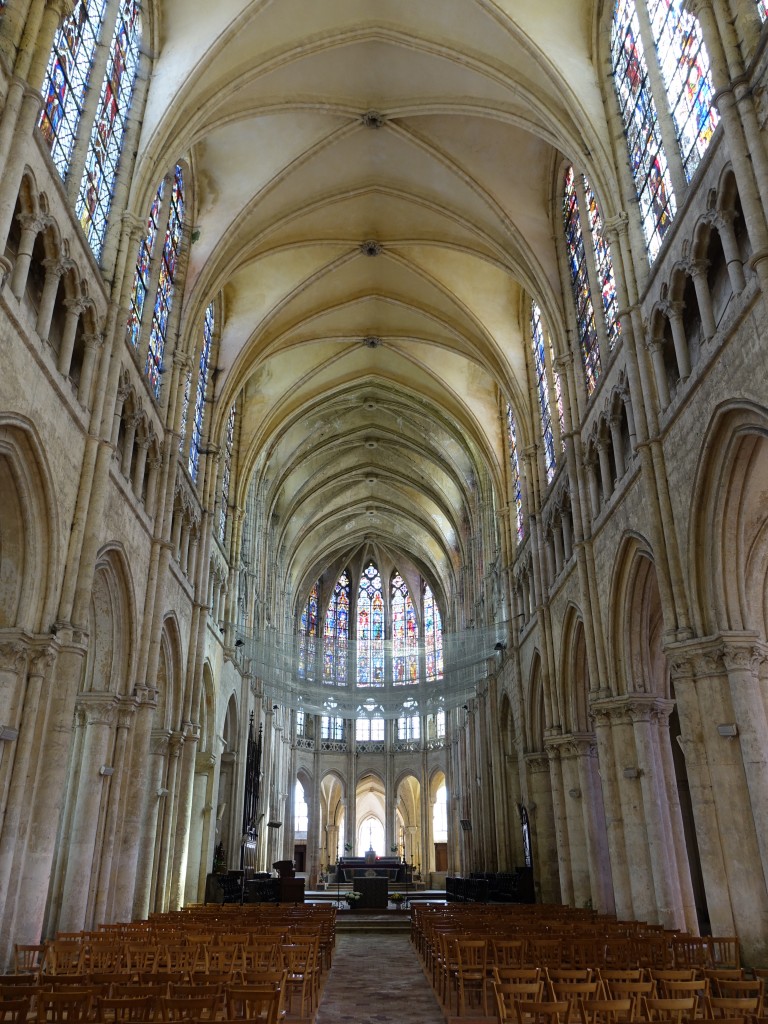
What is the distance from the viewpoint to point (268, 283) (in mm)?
27516

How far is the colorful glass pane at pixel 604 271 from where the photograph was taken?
18141mm

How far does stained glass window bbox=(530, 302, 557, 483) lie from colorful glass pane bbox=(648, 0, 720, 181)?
9695 mm

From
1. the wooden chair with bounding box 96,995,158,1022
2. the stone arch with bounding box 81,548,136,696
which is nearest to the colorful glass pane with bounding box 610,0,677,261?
the stone arch with bounding box 81,548,136,696

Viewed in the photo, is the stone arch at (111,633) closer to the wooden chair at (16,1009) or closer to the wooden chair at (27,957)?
the wooden chair at (27,957)

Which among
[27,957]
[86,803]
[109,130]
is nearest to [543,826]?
[86,803]

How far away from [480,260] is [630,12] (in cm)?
1032

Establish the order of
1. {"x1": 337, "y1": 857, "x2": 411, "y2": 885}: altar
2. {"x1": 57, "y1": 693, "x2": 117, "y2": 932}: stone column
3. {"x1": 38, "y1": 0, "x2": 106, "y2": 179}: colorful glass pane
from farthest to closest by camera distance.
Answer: {"x1": 337, "y1": 857, "x2": 411, "y2": 885}: altar → {"x1": 57, "y1": 693, "x2": 117, "y2": 932}: stone column → {"x1": 38, "y1": 0, "x2": 106, "y2": 179}: colorful glass pane

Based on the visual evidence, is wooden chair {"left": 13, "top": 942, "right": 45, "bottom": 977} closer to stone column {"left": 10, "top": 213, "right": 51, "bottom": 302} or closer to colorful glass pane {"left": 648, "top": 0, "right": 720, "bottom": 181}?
stone column {"left": 10, "top": 213, "right": 51, "bottom": 302}

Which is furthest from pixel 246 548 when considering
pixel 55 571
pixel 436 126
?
pixel 55 571

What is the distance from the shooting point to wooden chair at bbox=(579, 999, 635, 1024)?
19.5 ft

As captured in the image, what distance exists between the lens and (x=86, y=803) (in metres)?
14.9

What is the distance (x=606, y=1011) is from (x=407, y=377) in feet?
98.3

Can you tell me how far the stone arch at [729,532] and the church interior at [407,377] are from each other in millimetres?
55

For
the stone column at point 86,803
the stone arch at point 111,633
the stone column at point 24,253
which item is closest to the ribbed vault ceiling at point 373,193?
the stone column at point 24,253
